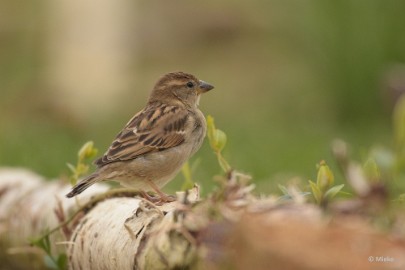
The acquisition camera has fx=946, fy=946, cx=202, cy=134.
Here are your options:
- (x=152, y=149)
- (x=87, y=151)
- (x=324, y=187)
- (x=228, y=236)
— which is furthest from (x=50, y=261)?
(x=228, y=236)

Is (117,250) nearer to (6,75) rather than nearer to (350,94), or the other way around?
(350,94)

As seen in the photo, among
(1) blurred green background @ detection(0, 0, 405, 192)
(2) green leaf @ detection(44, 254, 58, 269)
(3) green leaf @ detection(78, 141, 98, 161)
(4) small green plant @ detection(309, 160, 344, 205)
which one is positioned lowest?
(1) blurred green background @ detection(0, 0, 405, 192)

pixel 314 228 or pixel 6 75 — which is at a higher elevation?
pixel 314 228

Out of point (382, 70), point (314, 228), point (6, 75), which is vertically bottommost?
point (6, 75)

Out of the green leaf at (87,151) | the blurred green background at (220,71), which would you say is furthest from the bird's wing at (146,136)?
the blurred green background at (220,71)

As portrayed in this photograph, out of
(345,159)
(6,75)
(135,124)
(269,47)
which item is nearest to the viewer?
(345,159)

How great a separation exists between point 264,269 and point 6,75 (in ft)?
37.8

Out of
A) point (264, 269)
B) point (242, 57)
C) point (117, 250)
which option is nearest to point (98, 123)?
point (242, 57)

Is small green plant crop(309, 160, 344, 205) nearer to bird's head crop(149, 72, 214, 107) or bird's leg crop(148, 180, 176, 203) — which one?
bird's leg crop(148, 180, 176, 203)

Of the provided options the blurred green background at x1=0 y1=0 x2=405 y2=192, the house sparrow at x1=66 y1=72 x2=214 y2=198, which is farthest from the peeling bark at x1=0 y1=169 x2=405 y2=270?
the blurred green background at x1=0 y1=0 x2=405 y2=192

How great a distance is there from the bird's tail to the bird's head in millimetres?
1045

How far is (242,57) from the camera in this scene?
14.0m

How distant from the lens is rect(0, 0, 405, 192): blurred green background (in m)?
8.50

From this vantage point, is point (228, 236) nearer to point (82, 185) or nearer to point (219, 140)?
point (219, 140)
